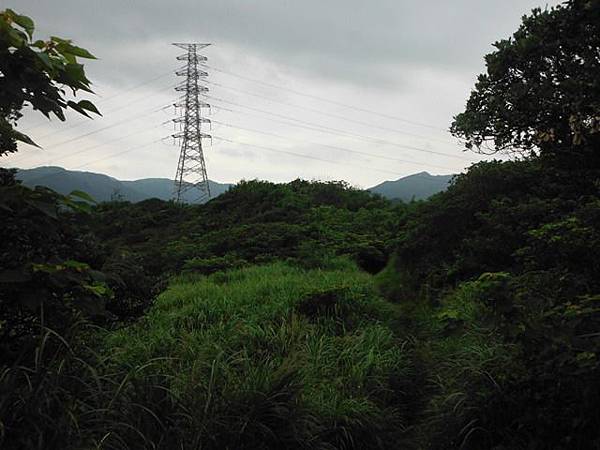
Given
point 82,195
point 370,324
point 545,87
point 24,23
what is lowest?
point 370,324

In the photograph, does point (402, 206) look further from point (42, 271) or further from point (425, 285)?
point (42, 271)

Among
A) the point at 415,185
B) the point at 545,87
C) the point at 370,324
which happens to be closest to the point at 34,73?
the point at 370,324

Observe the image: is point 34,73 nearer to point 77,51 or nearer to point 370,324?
point 77,51

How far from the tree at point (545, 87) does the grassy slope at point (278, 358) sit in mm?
3527

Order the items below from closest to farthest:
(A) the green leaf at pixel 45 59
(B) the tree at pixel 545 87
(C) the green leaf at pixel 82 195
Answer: (A) the green leaf at pixel 45 59, (C) the green leaf at pixel 82 195, (B) the tree at pixel 545 87

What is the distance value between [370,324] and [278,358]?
251cm

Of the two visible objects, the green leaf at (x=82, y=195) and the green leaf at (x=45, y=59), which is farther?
the green leaf at (x=82, y=195)

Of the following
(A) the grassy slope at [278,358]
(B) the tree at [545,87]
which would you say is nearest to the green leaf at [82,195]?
(A) the grassy slope at [278,358]

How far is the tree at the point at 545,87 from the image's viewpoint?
6.47 metres

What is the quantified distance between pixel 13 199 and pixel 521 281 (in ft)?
13.7

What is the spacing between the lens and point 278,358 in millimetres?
4914

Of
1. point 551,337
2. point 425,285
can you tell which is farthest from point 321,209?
point 551,337

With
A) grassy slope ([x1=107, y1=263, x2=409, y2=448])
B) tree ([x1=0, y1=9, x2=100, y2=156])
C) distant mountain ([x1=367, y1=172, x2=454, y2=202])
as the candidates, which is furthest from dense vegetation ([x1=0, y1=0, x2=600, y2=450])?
distant mountain ([x1=367, y1=172, x2=454, y2=202])

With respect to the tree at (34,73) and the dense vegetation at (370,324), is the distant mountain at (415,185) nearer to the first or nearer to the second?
the dense vegetation at (370,324)
